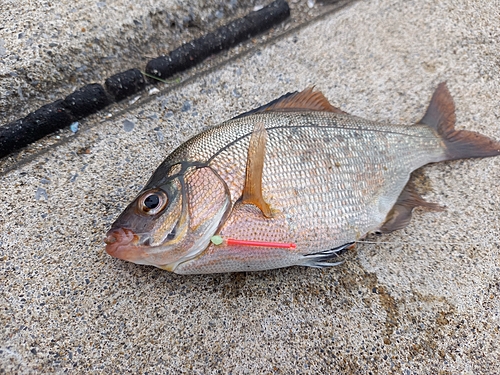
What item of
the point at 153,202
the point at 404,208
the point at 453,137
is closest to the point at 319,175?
the point at 404,208


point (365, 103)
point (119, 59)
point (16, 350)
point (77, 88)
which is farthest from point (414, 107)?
point (16, 350)

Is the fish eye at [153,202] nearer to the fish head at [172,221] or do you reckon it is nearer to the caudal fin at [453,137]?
the fish head at [172,221]

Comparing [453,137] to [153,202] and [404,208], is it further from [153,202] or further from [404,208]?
[153,202]

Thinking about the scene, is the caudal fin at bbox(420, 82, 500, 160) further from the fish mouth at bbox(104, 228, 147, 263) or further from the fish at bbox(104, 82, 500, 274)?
the fish mouth at bbox(104, 228, 147, 263)

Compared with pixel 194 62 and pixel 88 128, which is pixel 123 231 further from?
pixel 194 62

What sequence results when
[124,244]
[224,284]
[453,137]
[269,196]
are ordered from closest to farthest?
1. [124,244]
2. [269,196]
3. [224,284]
4. [453,137]

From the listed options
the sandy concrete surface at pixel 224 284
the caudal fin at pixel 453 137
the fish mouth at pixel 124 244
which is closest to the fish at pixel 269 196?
the fish mouth at pixel 124 244

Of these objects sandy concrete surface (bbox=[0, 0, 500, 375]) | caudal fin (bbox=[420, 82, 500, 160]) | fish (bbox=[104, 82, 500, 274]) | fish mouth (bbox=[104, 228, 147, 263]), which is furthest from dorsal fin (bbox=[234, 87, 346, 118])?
fish mouth (bbox=[104, 228, 147, 263])
